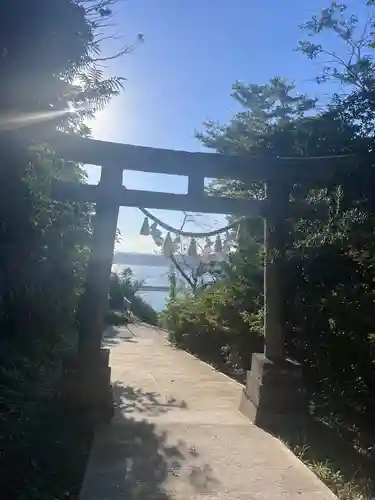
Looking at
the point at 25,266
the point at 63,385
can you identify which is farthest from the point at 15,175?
the point at 63,385

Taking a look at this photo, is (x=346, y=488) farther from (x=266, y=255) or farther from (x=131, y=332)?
(x=131, y=332)

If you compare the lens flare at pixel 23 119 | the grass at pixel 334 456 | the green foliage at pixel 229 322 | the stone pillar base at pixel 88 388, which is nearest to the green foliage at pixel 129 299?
the green foliage at pixel 229 322

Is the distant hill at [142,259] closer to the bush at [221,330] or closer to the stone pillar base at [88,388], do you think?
the bush at [221,330]

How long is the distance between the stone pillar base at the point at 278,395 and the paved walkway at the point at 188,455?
202 mm

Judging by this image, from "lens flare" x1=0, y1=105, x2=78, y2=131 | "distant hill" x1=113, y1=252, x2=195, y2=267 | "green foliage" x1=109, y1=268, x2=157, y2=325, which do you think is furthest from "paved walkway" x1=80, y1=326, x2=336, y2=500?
"green foliage" x1=109, y1=268, x2=157, y2=325

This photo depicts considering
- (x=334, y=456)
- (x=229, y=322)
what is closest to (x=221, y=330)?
(x=229, y=322)

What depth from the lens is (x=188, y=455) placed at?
4.68 metres

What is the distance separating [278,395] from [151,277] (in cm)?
2073

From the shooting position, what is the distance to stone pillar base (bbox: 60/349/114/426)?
5.45 metres

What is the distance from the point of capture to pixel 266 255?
600 centimetres

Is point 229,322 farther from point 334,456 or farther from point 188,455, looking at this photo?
point 188,455

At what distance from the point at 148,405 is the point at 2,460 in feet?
11.7

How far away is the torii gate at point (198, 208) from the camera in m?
5.54

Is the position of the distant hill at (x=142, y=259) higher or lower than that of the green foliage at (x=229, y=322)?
higher
